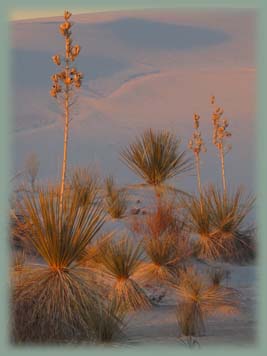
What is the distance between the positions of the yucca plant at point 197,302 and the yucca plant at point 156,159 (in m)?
2.06

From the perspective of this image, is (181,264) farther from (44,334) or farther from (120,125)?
(120,125)

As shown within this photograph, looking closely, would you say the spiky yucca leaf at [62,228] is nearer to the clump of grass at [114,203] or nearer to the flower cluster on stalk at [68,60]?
the flower cluster on stalk at [68,60]

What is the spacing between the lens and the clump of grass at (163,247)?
10039mm

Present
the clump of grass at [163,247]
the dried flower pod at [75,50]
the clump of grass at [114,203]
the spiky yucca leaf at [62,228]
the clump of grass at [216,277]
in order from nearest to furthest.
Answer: the spiky yucca leaf at [62,228] < the dried flower pod at [75,50] < the clump of grass at [216,277] < the clump of grass at [163,247] < the clump of grass at [114,203]

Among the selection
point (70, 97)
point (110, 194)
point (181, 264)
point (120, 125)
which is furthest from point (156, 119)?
point (70, 97)

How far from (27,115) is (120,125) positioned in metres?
4.51

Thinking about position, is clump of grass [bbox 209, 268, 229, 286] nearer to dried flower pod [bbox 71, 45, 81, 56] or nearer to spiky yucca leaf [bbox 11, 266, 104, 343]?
spiky yucca leaf [bbox 11, 266, 104, 343]

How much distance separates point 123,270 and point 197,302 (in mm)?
934

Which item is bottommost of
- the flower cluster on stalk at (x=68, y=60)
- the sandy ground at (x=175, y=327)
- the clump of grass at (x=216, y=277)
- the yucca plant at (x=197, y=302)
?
the sandy ground at (x=175, y=327)

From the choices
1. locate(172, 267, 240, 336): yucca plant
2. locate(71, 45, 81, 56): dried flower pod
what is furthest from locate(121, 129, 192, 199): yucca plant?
locate(71, 45, 81, 56): dried flower pod

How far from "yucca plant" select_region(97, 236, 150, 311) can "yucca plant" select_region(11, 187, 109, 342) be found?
1749mm

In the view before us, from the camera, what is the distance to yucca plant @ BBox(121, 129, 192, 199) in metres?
11.1

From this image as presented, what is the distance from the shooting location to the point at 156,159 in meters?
11.2

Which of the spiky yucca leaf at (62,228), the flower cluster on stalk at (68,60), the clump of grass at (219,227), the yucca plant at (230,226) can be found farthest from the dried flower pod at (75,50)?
the yucca plant at (230,226)
